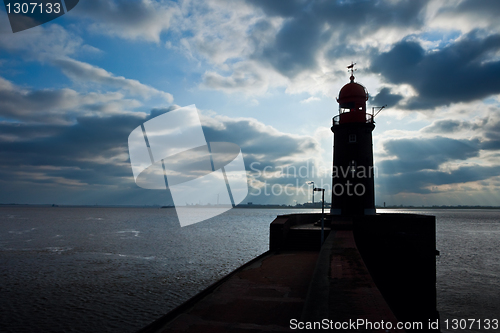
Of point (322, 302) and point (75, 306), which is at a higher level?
point (322, 302)

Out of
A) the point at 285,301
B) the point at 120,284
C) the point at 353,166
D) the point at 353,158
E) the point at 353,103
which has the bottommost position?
the point at 120,284

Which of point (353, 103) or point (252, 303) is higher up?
point (353, 103)

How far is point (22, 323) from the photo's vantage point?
47.5 feet

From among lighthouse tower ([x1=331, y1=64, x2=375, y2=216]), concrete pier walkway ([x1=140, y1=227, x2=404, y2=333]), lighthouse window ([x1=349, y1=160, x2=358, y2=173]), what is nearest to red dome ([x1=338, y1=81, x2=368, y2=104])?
lighthouse tower ([x1=331, y1=64, x2=375, y2=216])

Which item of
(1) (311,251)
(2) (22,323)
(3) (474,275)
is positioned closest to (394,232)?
(1) (311,251)

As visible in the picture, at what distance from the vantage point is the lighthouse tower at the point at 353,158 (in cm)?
2414

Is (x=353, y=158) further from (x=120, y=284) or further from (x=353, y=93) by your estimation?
(x=120, y=284)

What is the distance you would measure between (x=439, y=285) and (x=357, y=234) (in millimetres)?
10744

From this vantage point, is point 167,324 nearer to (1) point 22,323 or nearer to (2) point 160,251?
(1) point 22,323

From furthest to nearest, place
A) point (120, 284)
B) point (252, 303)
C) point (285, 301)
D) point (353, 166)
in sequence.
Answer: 1. point (353, 166)
2. point (120, 284)
3. point (285, 301)
4. point (252, 303)

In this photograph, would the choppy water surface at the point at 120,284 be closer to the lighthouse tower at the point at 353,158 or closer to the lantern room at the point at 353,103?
the lighthouse tower at the point at 353,158

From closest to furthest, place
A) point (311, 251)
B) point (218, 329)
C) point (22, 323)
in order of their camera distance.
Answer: point (218, 329)
point (22, 323)
point (311, 251)

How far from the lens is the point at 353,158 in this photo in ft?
79.8

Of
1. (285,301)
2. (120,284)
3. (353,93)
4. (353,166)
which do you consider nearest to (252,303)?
(285,301)
